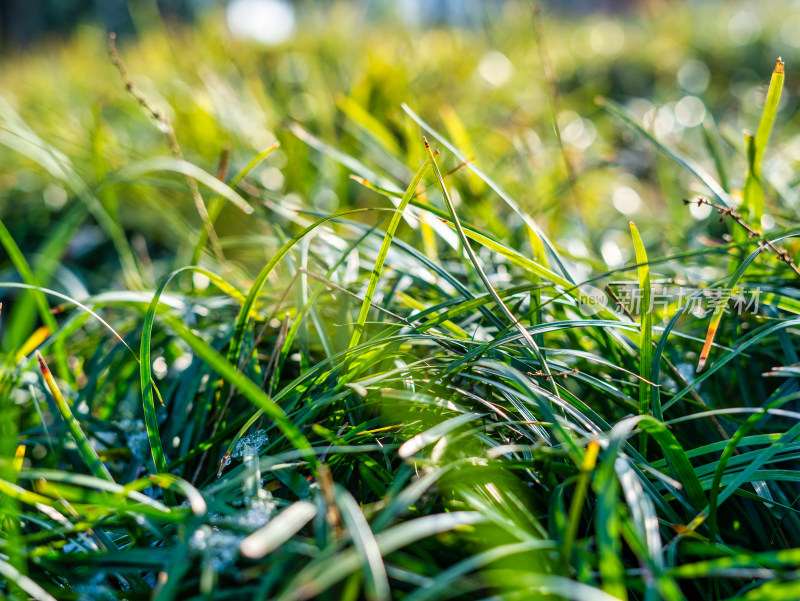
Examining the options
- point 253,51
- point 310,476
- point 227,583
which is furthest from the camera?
point 253,51

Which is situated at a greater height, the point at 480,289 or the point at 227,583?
the point at 480,289

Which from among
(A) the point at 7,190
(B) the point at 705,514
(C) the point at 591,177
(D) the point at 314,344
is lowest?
(B) the point at 705,514

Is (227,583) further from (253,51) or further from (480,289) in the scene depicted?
(253,51)

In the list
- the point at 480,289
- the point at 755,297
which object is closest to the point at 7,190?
the point at 480,289

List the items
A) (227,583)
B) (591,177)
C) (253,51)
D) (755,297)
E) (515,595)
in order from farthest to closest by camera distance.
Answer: (253,51), (591,177), (755,297), (227,583), (515,595)

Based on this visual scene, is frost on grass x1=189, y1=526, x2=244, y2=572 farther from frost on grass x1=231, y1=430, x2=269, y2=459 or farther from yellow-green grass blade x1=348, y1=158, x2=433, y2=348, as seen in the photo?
yellow-green grass blade x1=348, y1=158, x2=433, y2=348

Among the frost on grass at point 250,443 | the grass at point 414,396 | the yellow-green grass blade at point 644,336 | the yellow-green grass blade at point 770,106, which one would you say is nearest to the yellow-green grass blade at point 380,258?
the grass at point 414,396

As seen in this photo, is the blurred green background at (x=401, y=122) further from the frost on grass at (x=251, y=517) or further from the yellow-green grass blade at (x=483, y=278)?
the frost on grass at (x=251, y=517)

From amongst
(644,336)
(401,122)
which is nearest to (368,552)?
(644,336)

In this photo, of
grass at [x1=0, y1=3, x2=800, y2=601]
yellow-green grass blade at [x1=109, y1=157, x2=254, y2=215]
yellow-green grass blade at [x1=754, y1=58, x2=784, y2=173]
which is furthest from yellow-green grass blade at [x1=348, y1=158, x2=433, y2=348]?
yellow-green grass blade at [x1=754, y1=58, x2=784, y2=173]
